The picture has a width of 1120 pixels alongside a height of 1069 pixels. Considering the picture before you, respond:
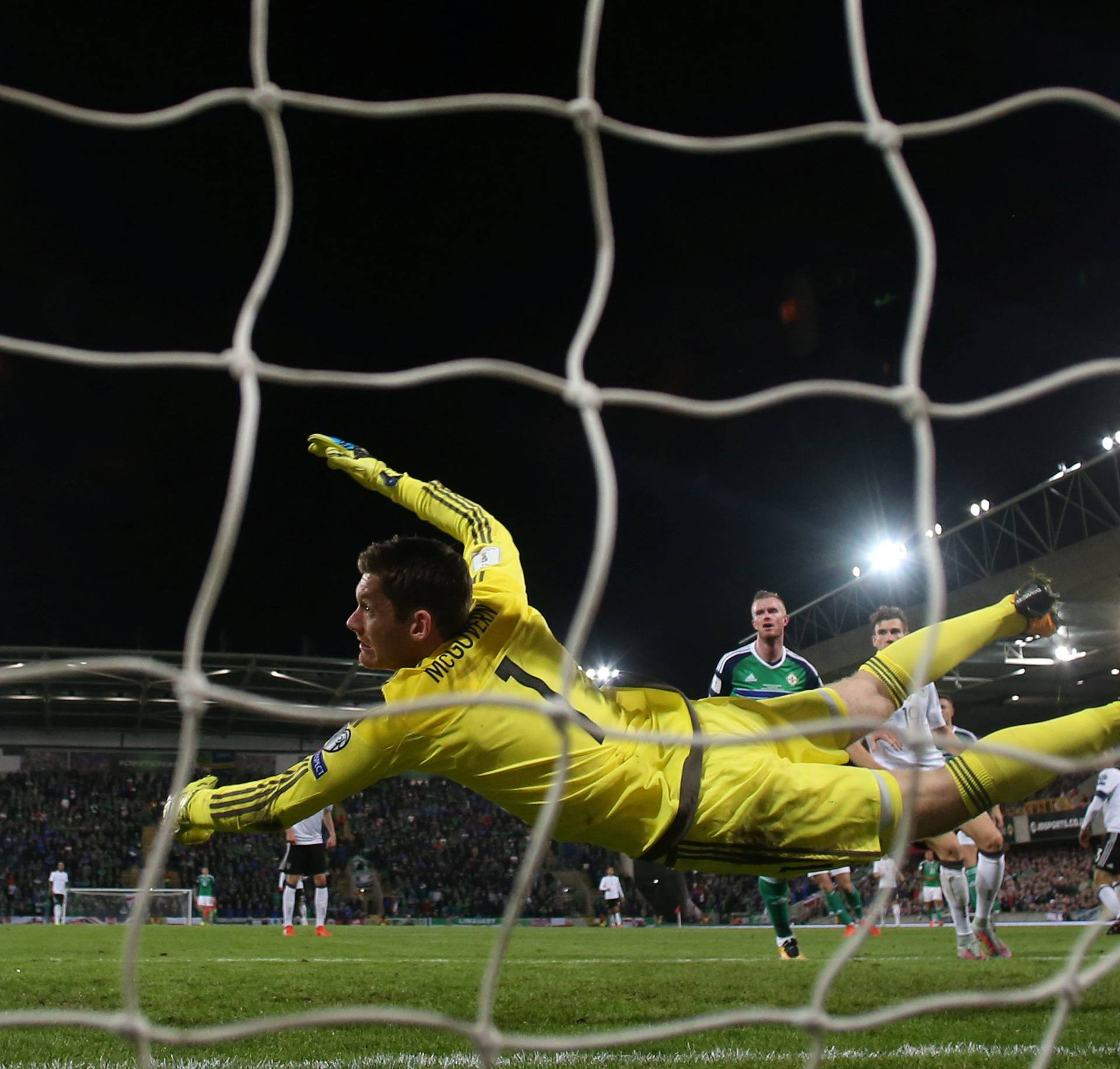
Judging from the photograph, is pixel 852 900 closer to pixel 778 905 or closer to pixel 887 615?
pixel 778 905

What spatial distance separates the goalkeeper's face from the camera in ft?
9.66

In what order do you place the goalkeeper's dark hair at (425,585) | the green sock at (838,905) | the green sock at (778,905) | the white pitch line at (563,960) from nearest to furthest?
the goalkeeper's dark hair at (425,585), the white pitch line at (563,960), the green sock at (778,905), the green sock at (838,905)

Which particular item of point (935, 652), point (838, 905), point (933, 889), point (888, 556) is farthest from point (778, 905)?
point (888, 556)

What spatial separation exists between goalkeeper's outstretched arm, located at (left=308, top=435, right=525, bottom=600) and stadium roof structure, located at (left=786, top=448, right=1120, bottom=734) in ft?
55.8

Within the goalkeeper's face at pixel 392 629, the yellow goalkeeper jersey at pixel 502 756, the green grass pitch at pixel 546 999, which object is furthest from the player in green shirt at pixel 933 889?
the goalkeeper's face at pixel 392 629

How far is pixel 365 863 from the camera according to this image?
29.4 m

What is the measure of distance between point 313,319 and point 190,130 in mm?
3566

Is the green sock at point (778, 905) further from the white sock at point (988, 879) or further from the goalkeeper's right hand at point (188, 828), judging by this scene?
the goalkeeper's right hand at point (188, 828)

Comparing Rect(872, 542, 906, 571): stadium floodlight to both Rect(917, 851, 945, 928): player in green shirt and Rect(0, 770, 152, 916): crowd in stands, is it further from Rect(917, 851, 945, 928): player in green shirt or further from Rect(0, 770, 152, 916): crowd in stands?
Rect(0, 770, 152, 916): crowd in stands

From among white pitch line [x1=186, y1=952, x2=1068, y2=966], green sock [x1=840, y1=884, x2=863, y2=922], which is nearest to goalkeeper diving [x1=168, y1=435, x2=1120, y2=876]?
white pitch line [x1=186, y1=952, x2=1068, y2=966]

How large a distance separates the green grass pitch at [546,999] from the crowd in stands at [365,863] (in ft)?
62.5

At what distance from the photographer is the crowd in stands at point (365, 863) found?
26.9 metres

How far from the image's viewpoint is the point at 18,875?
26953 millimetres

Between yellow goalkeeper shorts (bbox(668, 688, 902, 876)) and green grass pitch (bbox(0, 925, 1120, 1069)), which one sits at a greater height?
yellow goalkeeper shorts (bbox(668, 688, 902, 876))
